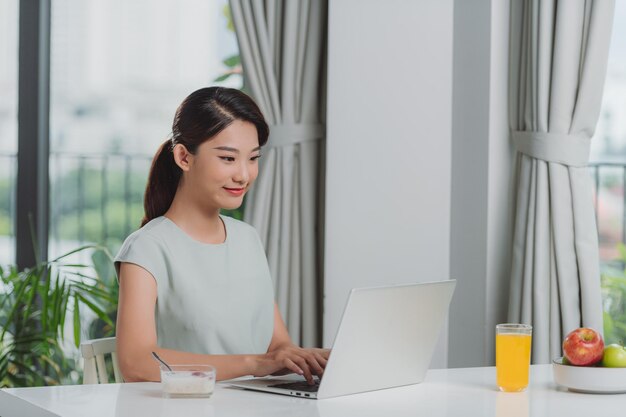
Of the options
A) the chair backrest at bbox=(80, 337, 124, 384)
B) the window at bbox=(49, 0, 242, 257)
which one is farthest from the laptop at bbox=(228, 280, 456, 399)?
the window at bbox=(49, 0, 242, 257)

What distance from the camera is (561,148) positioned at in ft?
9.46


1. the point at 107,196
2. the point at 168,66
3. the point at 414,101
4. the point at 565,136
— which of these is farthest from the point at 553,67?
the point at 107,196

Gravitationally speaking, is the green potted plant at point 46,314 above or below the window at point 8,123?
below

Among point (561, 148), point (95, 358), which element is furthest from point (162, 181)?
point (561, 148)

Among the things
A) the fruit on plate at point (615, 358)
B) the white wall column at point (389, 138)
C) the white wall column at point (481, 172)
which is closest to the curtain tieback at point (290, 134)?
the white wall column at point (389, 138)

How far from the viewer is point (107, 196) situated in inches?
155

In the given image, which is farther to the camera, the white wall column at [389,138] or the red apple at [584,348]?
the white wall column at [389,138]

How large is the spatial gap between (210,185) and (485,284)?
1.17 m

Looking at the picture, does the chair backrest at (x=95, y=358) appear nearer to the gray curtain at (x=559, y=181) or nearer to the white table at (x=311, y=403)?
the white table at (x=311, y=403)

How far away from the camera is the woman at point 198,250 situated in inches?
85.1

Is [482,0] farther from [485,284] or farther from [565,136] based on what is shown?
[485,284]

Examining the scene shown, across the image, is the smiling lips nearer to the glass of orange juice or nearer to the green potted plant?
the glass of orange juice

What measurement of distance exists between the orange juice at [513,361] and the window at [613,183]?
1395mm

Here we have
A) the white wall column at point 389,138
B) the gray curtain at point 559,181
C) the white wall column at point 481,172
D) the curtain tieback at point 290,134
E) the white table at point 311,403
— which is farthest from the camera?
the curtain tieback at point 290,134
